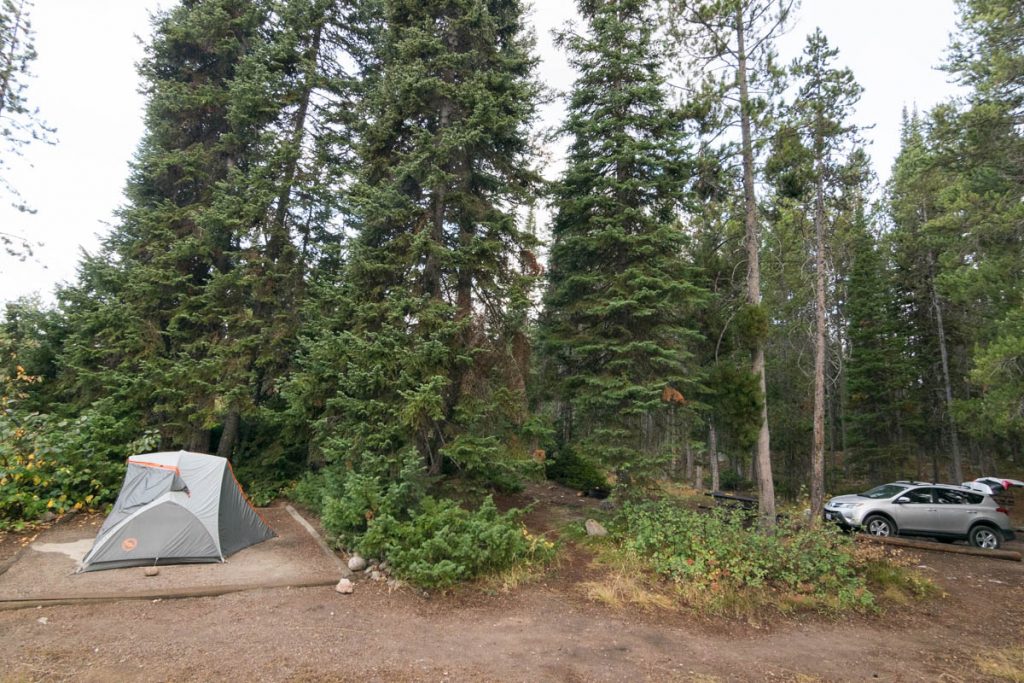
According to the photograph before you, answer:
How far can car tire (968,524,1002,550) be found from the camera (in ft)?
37.8

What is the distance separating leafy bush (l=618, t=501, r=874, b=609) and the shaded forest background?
1.48 meters

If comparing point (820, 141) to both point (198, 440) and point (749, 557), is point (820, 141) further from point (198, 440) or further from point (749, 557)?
point (198, 440)

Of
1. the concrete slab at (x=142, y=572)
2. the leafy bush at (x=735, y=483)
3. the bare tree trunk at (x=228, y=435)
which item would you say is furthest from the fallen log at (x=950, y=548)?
the bare tree trunk at (x=228, y=435)

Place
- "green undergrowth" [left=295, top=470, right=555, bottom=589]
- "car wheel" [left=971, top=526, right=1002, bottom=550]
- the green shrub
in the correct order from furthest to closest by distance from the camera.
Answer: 1. "car wheel" [left=971, top=526, right=1002, bottom=550]
2. the green shrub
3. "green undergrowth" [left=295, top=470, right=555, bottom=589]

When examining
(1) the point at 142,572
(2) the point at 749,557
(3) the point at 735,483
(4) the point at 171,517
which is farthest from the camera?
(3) the point at 735,483

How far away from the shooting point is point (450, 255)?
388 inches

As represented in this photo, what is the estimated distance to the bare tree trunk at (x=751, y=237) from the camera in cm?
1046

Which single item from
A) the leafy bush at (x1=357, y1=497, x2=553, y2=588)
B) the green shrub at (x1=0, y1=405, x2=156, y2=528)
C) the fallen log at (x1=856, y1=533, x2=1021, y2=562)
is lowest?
→ the fallen log at (x1=856, y1=533, x2=1021, y2=562)

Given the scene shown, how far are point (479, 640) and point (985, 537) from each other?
44.6 feet

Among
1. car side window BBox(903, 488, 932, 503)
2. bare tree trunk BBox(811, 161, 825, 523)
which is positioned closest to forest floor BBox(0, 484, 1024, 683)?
bare tree trunk BBox(811, 161, 825, 523)

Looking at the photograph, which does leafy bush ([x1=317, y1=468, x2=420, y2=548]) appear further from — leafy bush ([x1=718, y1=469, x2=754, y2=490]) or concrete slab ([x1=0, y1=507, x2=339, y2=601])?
leafy bush ([x1=718, y1=469, x2=754, y2=490])

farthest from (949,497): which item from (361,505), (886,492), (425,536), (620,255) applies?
(361,505)

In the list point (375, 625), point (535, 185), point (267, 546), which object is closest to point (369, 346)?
point (267, 546)

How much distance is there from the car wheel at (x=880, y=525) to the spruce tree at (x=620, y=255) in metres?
6.30
